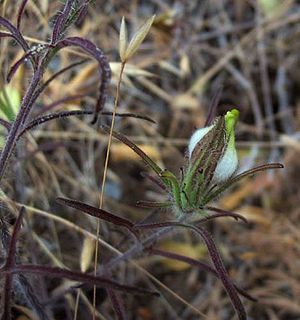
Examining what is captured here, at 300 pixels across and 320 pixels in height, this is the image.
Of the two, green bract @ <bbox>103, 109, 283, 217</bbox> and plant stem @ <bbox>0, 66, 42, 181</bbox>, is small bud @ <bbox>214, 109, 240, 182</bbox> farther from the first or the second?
plant stem @ <bbox>0, 66, 42, 181</bbox>

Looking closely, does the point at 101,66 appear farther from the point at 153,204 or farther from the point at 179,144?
the point at 179,144

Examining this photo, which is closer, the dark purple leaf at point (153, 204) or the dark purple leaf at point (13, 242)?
the dark purple leaf at point (13, 242)

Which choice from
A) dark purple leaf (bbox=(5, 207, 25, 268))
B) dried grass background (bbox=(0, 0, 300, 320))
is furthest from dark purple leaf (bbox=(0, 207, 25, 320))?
dried grass background (bbox=(0, 0, 300, 320))

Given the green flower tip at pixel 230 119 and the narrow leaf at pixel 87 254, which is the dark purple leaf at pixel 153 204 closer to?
the green flower tip at pixel 230 119

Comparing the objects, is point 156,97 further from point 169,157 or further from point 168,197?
point 168,197

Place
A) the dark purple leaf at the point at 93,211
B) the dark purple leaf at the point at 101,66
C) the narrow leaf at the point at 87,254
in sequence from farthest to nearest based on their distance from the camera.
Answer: the narrow leaf at the point at 87,254, the dark purple leaf at the point at 93,211, the dark purple leaf at the point at 101,66

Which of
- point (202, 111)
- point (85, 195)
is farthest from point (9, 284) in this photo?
point (202, 111)

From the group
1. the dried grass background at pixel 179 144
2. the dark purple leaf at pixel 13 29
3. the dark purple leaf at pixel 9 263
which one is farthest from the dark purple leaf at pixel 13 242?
the dried grass background at pixel 179 144

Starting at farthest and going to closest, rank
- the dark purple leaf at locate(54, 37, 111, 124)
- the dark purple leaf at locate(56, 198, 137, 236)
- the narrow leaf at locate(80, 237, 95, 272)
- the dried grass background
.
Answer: the dried grass background
the narrow leaf at locate(80, 237, 95, 272)
the dark purple leaf at locate(56, 198, 137, 236)
the dark purple leaf at locate(54, 37, 111, 124)
